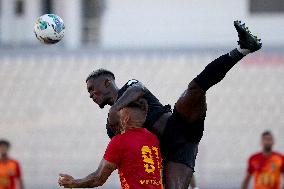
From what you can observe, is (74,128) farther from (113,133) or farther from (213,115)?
(113,133)

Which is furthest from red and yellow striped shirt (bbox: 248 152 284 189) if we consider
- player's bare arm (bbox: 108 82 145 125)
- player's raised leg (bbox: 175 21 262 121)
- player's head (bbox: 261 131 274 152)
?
player's bare arm (bbox: 108 82 145 125)

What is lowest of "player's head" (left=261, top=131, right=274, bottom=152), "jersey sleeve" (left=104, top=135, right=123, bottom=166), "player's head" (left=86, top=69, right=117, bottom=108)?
"jersey sleeve" (left=104, top=135, right=123, bottom=166)

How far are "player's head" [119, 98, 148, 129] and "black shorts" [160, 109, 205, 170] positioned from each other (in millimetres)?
1078

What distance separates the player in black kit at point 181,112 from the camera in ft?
31.3

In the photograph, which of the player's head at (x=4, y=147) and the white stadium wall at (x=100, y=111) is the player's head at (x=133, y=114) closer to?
the player's head at (x=4, y=147)

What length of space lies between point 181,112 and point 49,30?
5.46 ft

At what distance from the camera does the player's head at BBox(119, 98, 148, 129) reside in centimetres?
870

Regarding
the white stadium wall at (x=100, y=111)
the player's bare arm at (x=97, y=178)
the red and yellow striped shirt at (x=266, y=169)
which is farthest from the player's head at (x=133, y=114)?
the white stadium wall at (x=100, y=111)

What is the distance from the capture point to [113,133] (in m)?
9.61

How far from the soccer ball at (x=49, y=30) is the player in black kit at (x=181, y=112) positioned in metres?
0.69

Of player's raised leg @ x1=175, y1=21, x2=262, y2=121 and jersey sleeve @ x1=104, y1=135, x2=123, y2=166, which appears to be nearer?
jersey sleeve @ x1=104, y1=135, x2=123, y2=166

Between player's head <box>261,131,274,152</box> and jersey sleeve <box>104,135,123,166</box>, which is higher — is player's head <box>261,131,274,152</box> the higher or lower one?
the higher one

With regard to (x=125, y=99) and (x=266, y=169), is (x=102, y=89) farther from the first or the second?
(x=266, y=169)

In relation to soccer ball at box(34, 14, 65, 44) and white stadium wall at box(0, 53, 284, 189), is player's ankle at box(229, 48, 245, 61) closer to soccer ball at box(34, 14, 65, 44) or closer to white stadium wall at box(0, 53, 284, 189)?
soccer ball at box(34, 14, 65, 44)
